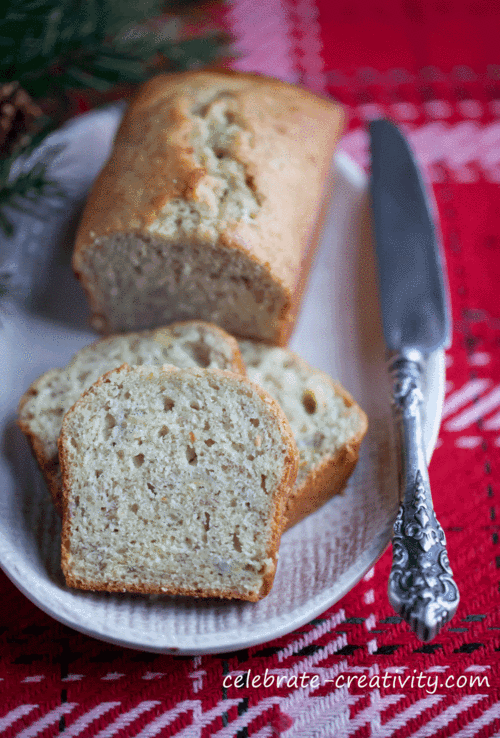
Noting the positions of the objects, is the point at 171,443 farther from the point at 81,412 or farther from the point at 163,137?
the point at 163,137

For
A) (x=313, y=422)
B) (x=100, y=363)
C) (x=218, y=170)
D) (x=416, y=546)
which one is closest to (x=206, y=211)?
(x=218, y=170)

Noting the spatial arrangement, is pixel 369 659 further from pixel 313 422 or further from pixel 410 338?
pixel 410 338

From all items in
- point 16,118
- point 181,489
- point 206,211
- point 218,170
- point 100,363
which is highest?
point 16,118

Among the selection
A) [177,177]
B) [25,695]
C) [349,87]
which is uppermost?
[349,87]

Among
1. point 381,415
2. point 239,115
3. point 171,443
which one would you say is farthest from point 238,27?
point 171,443

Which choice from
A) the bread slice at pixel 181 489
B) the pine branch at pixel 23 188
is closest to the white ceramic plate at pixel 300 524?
the bread slice at pixel 181 489

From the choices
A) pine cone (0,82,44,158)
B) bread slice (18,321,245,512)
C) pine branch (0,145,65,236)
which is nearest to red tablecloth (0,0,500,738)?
bread slice (18,321,245,512)
